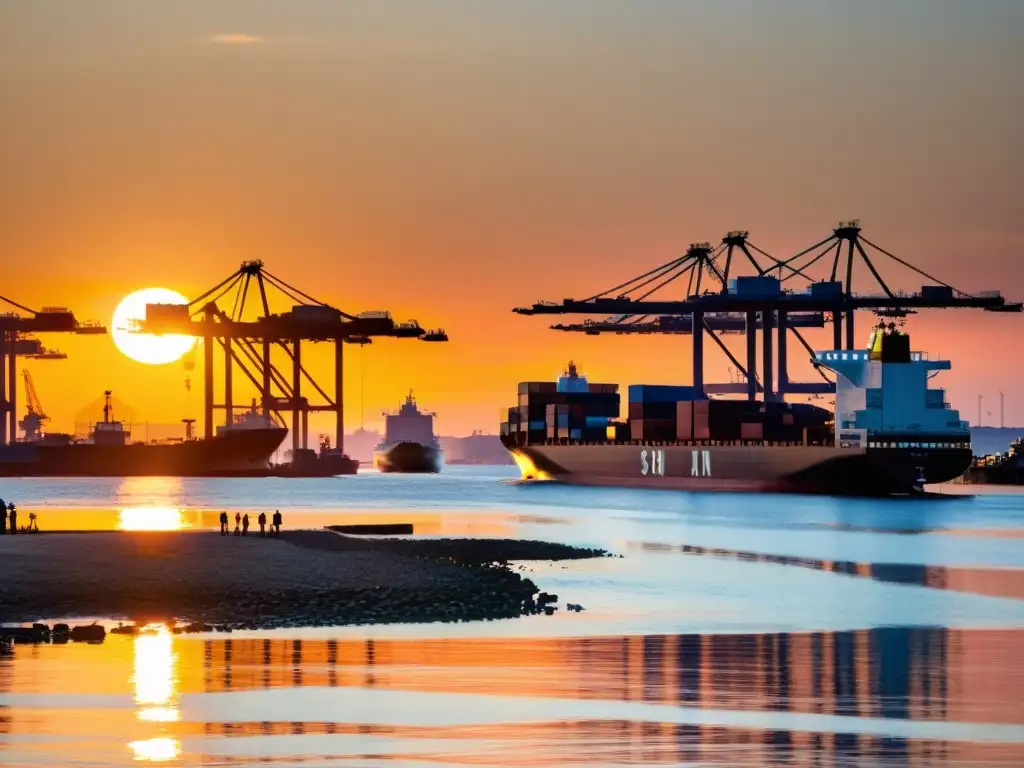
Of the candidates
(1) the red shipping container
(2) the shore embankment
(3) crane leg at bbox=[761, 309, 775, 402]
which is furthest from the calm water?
(3) crane leg at bbox=[761, 309, 775, 402]

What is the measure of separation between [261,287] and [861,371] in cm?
10153

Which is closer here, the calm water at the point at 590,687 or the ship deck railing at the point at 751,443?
the calm water at the point at 590,687

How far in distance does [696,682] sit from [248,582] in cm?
1564

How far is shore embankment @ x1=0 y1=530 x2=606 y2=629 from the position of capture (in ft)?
106

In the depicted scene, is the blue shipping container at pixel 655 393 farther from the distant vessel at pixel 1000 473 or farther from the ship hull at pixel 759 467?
the distant vessel at pixel 1000 473

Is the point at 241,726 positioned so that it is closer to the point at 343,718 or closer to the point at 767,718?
the point at 343,718

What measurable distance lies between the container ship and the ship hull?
95 millimetres

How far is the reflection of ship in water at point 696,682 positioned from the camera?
1888 cm

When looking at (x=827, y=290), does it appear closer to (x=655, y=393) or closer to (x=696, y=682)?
(x=655, y=393)

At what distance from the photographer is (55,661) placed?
2539 centimetres

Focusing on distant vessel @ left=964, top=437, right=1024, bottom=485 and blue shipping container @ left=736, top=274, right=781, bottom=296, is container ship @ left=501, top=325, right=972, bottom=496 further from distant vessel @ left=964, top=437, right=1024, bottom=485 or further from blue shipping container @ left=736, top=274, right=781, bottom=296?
distant vessel @ left=964, top=437, right=1024, bottom=485

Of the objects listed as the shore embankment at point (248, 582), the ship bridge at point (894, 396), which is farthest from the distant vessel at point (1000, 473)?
the shore embankment at point (248, 582)

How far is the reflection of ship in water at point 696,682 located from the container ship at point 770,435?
77821 millimetres

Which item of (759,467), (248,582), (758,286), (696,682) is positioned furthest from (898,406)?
(696,682)
